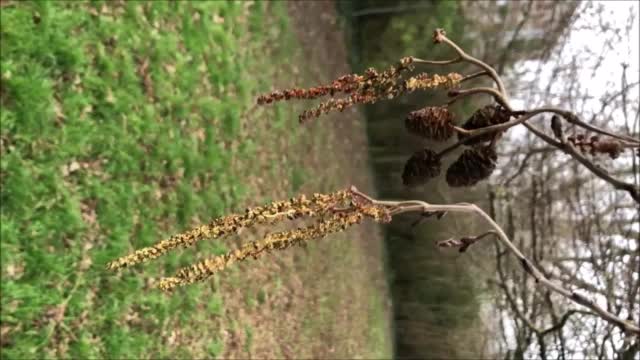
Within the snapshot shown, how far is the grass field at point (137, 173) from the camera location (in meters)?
3.73

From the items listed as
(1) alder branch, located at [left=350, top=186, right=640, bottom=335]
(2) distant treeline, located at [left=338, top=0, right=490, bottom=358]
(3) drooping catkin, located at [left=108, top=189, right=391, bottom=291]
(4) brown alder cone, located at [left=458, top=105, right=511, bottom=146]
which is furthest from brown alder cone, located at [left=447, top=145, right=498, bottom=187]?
(2) distant treeline, located at [left=338, top=0, right=490, bottom=358]

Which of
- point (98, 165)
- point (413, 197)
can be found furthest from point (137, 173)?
point (413, 197)

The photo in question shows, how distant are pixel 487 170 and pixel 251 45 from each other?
211 inches

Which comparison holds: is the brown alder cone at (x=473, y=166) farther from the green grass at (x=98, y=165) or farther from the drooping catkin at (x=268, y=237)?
the green grass at (x=98, y=165)

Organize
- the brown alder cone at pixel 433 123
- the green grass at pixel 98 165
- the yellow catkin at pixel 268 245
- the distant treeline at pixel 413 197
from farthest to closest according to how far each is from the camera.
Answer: the distant treeline at pixel 413 197 → the green grass at pixel 98 165 → the brown alder cone at pixel 433 123 → the yellow catkin at pixel 268 245

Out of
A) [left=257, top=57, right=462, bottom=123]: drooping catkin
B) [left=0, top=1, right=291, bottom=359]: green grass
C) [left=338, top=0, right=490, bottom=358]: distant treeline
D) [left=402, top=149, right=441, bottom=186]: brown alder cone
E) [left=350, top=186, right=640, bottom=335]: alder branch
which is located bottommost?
[left=350, top=186, right=640, bottom=335]: alder branch

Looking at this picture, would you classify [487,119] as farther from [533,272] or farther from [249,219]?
[249,219]

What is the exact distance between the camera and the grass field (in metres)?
3.73

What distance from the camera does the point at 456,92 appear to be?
5.76ft

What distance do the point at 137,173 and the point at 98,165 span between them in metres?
0.38

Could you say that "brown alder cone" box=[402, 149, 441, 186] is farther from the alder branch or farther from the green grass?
the green grass

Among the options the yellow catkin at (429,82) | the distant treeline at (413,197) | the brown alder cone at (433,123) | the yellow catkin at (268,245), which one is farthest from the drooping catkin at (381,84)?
the distant treeline at (413,197)

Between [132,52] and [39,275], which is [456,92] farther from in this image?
[132,52]

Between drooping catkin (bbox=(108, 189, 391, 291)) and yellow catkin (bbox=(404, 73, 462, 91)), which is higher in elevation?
yellow catkin (bbox=(404, 73, 462, 91))
